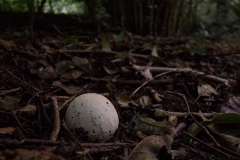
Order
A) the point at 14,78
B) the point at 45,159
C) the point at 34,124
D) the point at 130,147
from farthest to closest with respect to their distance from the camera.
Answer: the point at 14,78, the point at 34,124, the point at 130,147, the point at 45,159

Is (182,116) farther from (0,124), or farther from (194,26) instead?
(194,26)

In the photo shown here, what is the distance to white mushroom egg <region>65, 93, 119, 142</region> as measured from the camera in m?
1.65

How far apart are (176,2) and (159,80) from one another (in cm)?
316

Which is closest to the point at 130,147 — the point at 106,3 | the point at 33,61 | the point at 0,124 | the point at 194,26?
the point at 0,124

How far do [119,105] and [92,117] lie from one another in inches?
17.4

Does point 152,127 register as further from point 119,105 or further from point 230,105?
point 230,105

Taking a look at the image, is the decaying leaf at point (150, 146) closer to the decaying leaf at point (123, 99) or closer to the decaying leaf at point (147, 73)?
the decaying leaf at point (123, 99)

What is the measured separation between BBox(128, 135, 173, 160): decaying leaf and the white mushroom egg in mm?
253

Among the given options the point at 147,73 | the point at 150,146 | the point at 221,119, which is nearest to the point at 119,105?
the point at 150,146

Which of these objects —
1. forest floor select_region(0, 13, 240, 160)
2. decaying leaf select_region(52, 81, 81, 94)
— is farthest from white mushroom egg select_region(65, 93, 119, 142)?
decaying leaf select_region(52, 81, 81, 94)

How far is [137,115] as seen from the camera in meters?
1.92

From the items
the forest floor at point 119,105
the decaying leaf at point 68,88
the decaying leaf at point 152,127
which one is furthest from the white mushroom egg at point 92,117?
the decaying leaf at point 68,88

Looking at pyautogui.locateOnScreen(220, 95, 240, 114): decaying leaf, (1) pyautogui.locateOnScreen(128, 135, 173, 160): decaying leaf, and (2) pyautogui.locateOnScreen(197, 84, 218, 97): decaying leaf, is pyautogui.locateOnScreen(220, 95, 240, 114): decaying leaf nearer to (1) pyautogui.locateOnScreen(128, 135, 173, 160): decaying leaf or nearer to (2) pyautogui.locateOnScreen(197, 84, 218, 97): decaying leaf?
(2) pyautogui.locateOnScreen(197, 84, 218, 97): decaying leaf

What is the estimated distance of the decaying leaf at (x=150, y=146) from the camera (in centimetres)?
147
